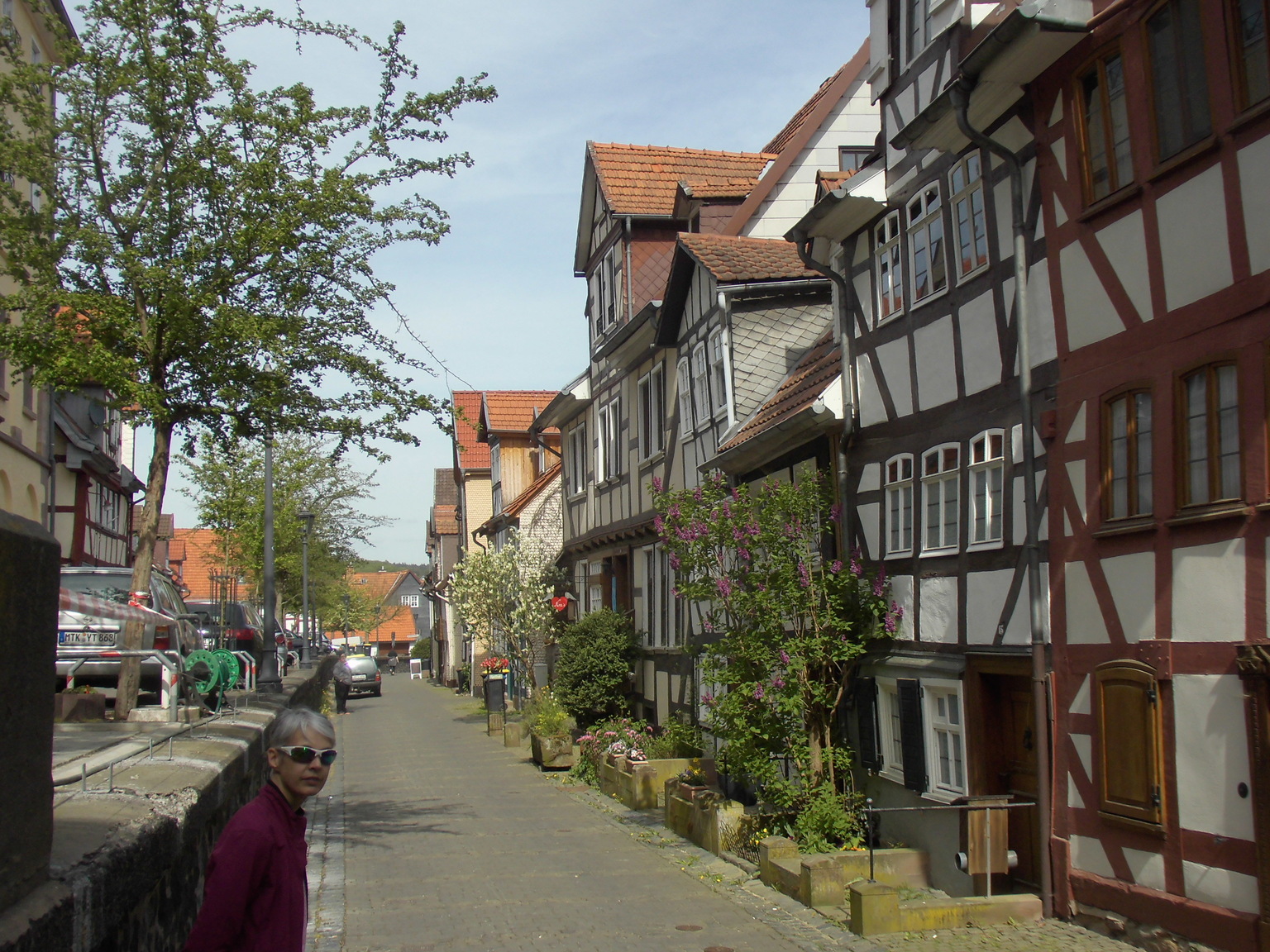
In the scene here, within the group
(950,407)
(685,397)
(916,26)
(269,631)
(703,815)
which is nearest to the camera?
(950,407)

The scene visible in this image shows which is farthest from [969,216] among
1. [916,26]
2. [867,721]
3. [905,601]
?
[867,721]

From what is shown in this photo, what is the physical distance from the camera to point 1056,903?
9648mm

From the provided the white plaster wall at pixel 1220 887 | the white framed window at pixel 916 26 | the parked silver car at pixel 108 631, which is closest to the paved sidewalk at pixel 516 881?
the white plaster wall at pixel 1220 887

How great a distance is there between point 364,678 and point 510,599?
24.5m

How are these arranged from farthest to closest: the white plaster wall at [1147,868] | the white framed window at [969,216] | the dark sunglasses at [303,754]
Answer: the white framed window at [969,216] < the white plaster wall at [1147,868] < the dark sunglasses at [303,754]

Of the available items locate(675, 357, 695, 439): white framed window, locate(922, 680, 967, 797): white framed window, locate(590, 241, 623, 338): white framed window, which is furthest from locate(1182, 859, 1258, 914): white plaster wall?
locate(590, 241, 623, 338): white framed window

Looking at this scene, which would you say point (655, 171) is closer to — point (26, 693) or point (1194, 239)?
point (1194, 239)

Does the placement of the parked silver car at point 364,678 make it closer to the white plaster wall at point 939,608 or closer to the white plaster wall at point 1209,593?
the white plaster wall at point 939,608

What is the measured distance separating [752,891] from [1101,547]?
4.74 meters

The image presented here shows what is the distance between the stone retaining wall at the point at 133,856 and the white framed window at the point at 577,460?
18.5 metres

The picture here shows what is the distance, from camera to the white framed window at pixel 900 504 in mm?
12281

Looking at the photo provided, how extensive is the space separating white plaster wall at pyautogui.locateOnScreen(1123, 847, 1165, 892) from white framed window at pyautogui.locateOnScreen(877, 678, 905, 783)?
3.66 m

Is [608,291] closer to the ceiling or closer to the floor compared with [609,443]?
closer to the ceiling

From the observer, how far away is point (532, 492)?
35.9 metres
